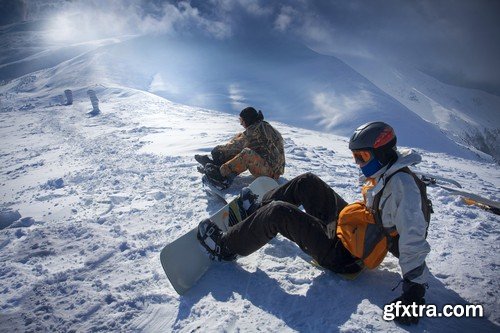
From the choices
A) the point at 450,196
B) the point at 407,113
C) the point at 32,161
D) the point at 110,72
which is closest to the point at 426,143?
the point at 407,113

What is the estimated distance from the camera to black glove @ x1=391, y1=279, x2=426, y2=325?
2189 mm

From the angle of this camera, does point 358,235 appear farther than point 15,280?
No

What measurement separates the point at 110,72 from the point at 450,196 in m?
31.7

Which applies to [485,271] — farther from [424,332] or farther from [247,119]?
[247,119]

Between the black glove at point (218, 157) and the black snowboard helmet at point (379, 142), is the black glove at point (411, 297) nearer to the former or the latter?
the black snowboard helmet at point (379, 142)

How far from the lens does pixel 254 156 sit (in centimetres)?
477

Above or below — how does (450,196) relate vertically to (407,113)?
above

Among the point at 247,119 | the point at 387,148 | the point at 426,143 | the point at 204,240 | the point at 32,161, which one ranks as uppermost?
the point at 387,148

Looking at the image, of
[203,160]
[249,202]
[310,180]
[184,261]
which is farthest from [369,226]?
[203,160]

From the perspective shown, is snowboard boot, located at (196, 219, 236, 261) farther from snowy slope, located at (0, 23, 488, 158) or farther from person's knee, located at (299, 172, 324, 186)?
snowy slope, located at (0, 23, 488, 158)

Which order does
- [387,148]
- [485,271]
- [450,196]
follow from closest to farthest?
[387,148] < [485,271] < [450,196]

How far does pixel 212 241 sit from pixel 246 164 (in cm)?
202

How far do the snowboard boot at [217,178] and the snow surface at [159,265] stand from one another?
27cm

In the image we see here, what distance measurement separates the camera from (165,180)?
5.62 meters
